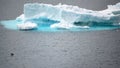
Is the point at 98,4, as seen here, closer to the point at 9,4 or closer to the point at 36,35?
the point at 9,4

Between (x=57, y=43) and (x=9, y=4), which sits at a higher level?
(x=9, y=4)

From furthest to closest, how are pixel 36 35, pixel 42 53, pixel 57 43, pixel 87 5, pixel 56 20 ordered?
pixel 87 5 < pixel 56 20 < pixel 36 35 < pixel 57 43 < pixel 42 53

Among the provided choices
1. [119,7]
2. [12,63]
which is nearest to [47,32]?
[12,63]

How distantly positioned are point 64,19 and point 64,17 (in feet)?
0.12

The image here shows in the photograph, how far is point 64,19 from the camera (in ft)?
12.0

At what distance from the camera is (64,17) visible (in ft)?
11.9

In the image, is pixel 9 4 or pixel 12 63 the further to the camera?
pixel 9 4

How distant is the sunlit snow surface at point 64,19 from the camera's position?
343 centimetres

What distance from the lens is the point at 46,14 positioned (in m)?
3.70

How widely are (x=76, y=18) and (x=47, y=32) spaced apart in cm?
57

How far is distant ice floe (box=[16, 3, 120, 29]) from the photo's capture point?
3.48 m

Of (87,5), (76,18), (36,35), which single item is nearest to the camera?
(36,35)

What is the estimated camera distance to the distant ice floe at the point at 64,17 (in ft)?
11.4

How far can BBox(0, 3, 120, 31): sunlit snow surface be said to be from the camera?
11.3 feet
